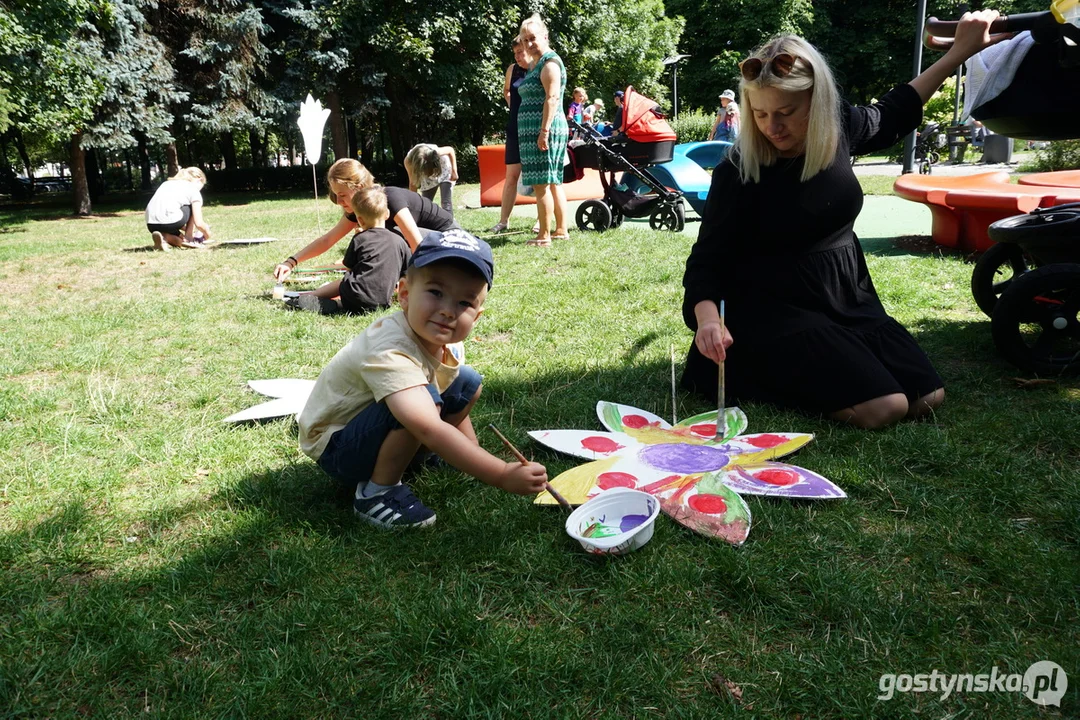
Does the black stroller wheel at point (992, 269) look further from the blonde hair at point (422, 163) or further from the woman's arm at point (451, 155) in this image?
the woman's arm at point (451, 155)

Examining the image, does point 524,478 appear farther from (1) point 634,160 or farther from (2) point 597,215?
(1) point 634,160

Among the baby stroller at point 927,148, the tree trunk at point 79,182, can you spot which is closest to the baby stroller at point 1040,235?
the baby stroller at point 927,148

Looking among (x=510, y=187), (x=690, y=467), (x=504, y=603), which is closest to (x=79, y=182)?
(x=510, y=187)

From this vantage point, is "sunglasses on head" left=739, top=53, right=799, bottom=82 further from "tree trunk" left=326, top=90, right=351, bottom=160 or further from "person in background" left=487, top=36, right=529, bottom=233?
"tree trunk" left=326, top=90, right=351, bottom=160

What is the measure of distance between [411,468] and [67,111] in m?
13.8

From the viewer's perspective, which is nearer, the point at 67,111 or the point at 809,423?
the point at 809,423

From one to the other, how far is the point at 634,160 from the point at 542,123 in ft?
4.80

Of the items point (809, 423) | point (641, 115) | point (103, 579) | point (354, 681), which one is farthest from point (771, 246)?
point (641, 115)

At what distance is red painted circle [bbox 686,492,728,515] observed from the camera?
7.47 feet

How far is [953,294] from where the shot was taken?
4.95 metres

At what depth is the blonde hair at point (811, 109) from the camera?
271 centimetres

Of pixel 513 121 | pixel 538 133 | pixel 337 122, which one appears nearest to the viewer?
pixel 538 133

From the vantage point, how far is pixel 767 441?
2754mm

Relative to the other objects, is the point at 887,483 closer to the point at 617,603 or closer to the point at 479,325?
the point at 617,603
